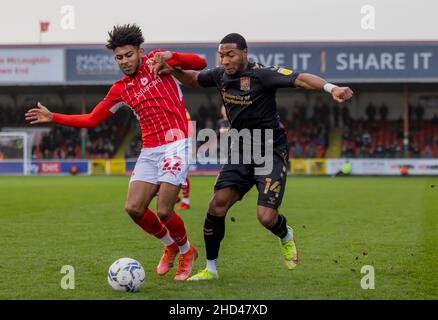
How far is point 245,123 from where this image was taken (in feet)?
22.3

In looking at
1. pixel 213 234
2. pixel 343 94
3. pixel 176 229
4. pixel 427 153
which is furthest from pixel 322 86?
pixel 427 153

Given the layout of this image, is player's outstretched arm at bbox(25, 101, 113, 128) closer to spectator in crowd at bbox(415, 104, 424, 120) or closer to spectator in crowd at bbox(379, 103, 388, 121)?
spectator in crowd at bbox(379, 103, 388, 121)

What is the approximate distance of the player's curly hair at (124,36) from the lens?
675cm

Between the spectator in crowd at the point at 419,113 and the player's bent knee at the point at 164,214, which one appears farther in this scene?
the spectator in crowd at the point at 419,113

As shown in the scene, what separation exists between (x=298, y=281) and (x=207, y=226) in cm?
106

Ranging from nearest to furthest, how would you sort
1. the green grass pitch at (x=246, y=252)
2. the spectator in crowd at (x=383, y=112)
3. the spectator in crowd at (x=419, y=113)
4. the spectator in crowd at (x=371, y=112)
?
1. the green grass pitch at (x=246, y=252)
2. the spectator in crowd at (x=419, y=113)
3. the spectator in crowd at (x=371, y=112)
4. the spectator in crowd at (x=383, y=112)

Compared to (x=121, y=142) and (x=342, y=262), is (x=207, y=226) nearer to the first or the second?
(x=342, y=262)

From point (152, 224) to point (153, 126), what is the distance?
998mm

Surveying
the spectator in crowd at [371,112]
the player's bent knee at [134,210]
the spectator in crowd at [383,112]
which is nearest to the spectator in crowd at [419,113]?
the spectator in crowd at [383,112]

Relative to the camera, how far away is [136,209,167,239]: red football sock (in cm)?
698

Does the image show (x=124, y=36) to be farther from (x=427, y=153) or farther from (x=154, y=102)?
(x=427, y=153)

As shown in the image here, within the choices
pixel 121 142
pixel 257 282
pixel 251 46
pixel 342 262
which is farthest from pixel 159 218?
pixel 121 142

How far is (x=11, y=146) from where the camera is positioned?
37.1 meters

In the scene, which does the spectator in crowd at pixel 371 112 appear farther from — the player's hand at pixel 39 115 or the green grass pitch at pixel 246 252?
the player's hand at pixel 39 115
